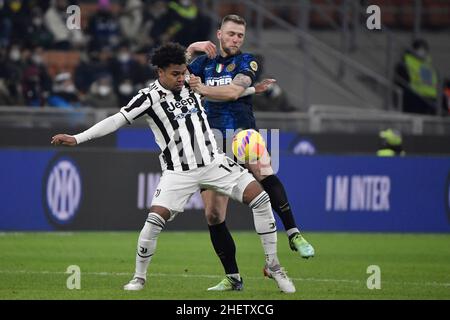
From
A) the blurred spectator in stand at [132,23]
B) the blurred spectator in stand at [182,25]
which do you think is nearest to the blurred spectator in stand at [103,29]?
Answer: the blurred spectator in stand at [132,23]

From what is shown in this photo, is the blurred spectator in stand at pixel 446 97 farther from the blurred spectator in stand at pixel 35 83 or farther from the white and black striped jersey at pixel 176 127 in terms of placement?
the white and black striped jersey at pixel 176 127

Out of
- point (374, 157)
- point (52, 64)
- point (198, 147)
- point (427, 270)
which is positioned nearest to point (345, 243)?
point (374, 157)

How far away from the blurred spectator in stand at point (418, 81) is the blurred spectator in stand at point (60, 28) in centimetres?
741

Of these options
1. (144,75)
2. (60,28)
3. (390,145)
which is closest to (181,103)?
(390,145)

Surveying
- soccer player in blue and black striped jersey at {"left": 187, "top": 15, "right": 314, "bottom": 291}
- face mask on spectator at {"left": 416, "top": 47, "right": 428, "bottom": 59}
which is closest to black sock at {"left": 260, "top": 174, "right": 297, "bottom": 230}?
soccer player in blue and black striped jersey at {"left": 187, "top": 15, "right": 314, "bottom": 291}

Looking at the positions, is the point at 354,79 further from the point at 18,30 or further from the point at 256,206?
the point at 256,206

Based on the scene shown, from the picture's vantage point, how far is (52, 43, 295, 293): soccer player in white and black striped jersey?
10305 mm

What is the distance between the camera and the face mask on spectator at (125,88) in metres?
23.3

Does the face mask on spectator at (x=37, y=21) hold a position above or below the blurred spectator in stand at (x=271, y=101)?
above

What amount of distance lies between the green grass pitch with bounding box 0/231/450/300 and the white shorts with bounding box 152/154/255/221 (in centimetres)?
81

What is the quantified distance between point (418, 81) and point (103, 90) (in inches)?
305

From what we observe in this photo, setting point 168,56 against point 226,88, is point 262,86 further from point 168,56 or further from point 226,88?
point 168,56

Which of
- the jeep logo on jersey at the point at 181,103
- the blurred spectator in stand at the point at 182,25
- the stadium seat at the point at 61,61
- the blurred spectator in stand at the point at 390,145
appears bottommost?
the blurred spectator in stand at the point at 390,145

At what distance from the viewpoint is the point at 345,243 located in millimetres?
17359
